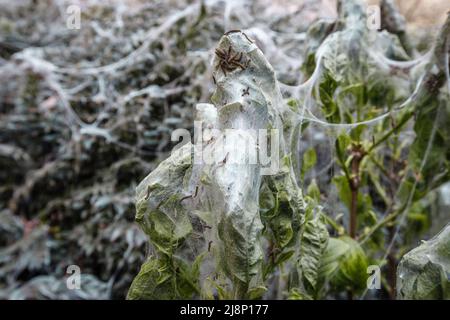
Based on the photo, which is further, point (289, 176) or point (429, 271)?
point (289, 176)

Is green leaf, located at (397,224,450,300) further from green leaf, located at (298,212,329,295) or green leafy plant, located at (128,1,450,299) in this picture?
green leaf, located at (298,212,329,295)

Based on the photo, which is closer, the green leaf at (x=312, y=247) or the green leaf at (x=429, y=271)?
the green leaf at (x=429, y=271)

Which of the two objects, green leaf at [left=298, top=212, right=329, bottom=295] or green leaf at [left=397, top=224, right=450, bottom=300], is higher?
green leaf at [left=397, top=224, right=450, bottom=300]

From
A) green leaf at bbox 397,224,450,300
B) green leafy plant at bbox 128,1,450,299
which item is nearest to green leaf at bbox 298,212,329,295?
green leafy plant at bbox 128,1,450,299

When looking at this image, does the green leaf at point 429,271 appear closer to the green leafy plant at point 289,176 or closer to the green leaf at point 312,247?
the green leafy plant at point 289,176

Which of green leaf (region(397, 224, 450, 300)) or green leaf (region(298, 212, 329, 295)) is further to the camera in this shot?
green leaf (region(298, 212, 329, 295))

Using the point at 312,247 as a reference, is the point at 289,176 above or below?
above

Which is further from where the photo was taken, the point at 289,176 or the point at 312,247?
the point at 312,247

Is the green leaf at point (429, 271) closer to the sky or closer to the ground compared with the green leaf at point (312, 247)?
closer to the sky

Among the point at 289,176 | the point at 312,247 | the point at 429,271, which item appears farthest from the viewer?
the point at 312,247

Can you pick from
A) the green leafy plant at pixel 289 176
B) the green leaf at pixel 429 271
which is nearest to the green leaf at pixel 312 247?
the green leafy plant at pixel 289 176

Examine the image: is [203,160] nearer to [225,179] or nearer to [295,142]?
[225,179]

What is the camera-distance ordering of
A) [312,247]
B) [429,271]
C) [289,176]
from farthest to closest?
[312,247]
[289,176]
[429,271]
